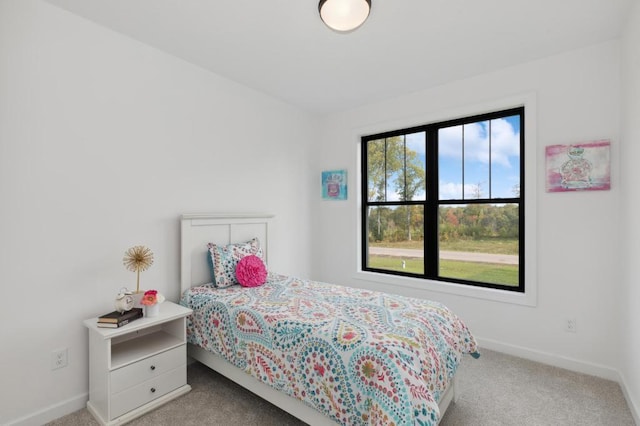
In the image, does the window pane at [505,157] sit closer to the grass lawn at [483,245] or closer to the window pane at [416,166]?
the grass lawn at [483,245]

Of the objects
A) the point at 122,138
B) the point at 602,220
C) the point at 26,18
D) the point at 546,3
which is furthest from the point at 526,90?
the point at 26,18

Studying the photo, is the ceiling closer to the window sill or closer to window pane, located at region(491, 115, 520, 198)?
window pane, located at region(491, 115, 520, 198)

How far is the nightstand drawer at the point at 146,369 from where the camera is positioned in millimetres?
1863

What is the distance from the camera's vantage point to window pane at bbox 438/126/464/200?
10.6 ft

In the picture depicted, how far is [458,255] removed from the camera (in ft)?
10.7

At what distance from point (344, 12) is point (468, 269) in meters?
2.65

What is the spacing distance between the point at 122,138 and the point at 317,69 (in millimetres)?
1732

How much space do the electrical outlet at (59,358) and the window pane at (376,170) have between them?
3150mm

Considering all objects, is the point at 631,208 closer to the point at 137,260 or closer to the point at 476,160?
the point at 476,160

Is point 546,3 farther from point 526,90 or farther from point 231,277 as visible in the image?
point 231,277

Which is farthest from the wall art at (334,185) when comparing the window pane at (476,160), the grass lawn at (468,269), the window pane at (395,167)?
the window pane at (476,160)

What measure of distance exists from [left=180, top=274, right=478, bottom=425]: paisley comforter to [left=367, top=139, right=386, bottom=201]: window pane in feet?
5.46

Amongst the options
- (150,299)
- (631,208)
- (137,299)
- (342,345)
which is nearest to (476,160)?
(631,208)

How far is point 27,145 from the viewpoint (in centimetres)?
188
